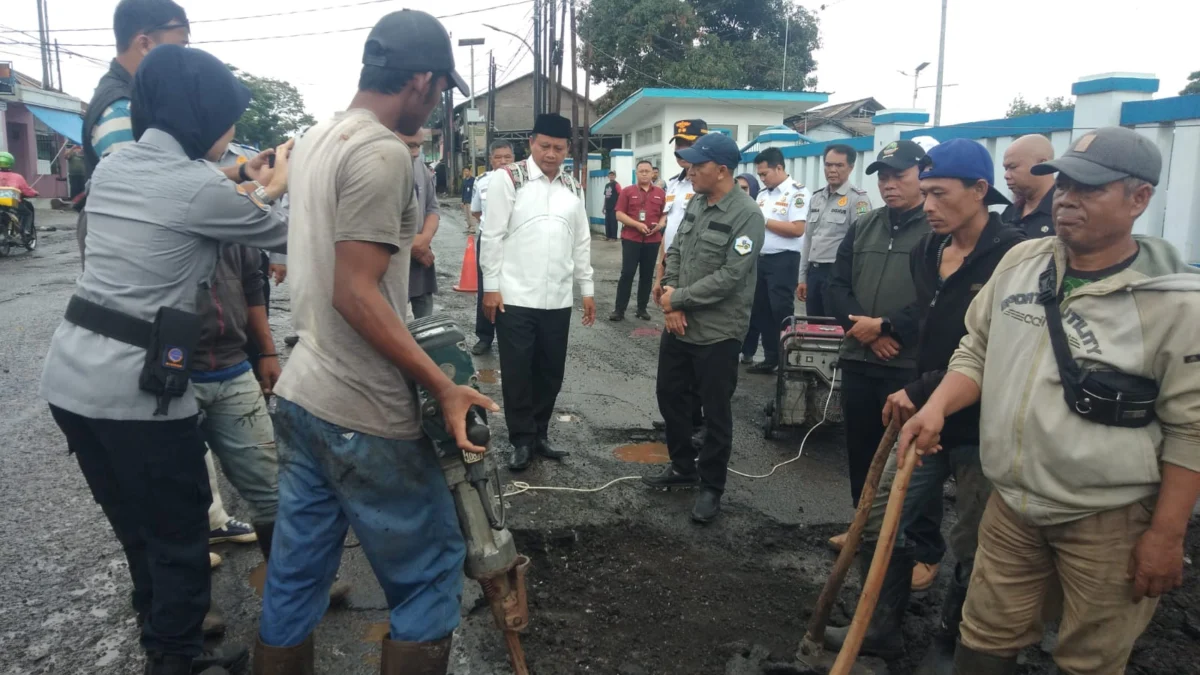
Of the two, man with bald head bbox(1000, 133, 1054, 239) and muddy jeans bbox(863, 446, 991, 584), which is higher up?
man with bald head bbox(1000, 133, 1054, 239)

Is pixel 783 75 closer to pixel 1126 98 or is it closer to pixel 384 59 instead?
pixel 1126 98

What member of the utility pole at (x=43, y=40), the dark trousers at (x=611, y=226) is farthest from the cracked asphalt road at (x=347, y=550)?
the utility pole at (x=43, y=40)

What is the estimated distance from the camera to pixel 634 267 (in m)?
9.69

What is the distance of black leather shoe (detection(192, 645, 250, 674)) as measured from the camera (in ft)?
8.47

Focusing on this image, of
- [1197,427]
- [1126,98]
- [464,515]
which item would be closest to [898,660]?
[1197,427]

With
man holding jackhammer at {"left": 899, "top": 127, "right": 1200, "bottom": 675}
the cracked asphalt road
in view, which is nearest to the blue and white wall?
the cracked asphalt road

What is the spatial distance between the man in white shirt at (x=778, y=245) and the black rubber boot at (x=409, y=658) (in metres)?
5.45

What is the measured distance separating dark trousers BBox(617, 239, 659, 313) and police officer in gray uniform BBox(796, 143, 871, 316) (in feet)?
10.3

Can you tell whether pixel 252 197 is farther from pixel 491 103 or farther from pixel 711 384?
pixel 491 103

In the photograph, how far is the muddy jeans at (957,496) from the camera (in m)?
2.84

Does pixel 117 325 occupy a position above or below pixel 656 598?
above

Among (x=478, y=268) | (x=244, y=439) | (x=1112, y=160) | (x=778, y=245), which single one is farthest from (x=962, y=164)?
(x=478, y=268)

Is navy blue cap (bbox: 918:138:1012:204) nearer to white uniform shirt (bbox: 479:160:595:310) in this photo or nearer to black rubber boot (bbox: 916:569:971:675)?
black rubber boot (bbox: 916:569:971:675)

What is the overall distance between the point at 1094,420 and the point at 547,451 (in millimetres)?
3394
